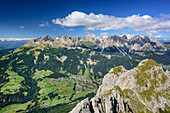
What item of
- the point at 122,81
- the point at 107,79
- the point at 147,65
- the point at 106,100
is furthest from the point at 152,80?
the point at 106,100

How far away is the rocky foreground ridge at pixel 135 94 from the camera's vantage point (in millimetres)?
62953

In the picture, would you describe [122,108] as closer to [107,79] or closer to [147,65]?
[107,79]

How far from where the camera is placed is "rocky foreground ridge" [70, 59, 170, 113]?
6295cm

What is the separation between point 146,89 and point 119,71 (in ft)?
105

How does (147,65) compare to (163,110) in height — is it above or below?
above

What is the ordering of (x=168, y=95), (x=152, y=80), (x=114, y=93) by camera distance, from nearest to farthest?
1. (x=114, y=93)
2. (x=168, y=95)
3. (x=152, y=80)

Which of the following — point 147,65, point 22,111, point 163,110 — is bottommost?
point 22,111

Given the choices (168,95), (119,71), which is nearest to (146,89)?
(168,95)

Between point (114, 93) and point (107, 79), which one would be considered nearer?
point (114, 93)

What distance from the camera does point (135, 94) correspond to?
8344cm

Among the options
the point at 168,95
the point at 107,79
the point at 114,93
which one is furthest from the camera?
the point at 107,79

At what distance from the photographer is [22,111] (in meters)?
194

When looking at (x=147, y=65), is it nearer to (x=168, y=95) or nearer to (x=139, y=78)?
(x=139, y=78)

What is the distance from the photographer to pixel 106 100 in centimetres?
6469
